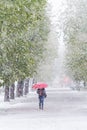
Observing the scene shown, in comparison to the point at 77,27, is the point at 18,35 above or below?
below

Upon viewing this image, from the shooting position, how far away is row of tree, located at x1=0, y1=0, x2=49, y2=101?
2150 centimetres

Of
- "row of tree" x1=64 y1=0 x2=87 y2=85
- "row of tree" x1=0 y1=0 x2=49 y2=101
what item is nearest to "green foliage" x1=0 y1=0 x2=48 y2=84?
→ "row of tree" x1=0 y1=0 x2=49 y2=101

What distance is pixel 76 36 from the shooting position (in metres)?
41.6

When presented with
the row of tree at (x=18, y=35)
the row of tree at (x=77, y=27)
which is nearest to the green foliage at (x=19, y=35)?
the row of tree at (x=18, y=35)

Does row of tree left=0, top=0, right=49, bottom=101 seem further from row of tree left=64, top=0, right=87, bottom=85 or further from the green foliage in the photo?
row of tree left=64, top=0, right=87, bottom=85

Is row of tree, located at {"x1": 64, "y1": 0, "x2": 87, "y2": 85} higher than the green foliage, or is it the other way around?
row of tree, located at {"x1": 64, "y1": 0, "x2": 87, "y2": 85}

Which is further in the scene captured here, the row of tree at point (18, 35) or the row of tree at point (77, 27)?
the row of tree at point (77, 27)

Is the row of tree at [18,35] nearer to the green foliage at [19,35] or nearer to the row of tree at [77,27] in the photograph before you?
the green foliage at [19,35]

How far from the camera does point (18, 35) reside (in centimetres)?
3159

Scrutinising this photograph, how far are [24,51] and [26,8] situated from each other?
10.7 m

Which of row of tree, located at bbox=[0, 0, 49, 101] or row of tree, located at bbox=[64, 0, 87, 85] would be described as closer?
row of tree, located at bbox=[0, 0, 49, 101]

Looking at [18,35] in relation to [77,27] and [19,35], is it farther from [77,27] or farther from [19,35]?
[77,27]

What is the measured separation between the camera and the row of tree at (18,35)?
2150 cm

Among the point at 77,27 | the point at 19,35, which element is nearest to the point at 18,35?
the point at 19,35
